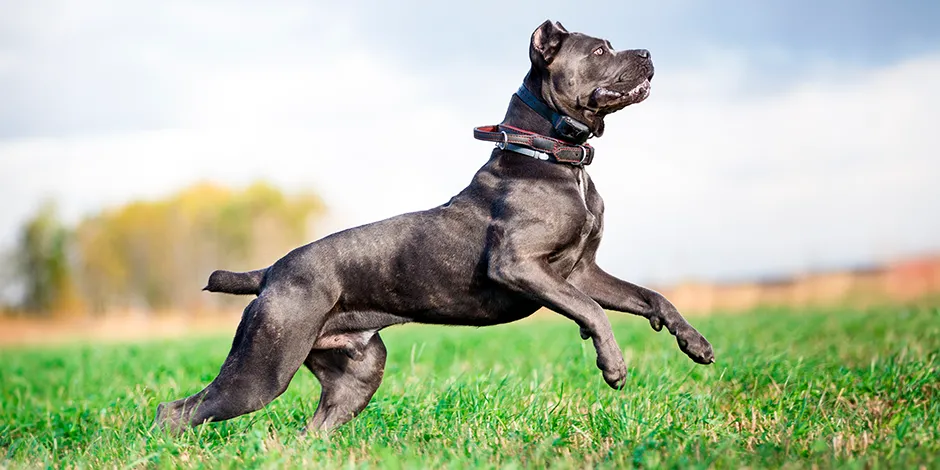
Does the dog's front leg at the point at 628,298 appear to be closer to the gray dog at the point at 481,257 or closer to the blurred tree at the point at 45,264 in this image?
the gray dog at the point at 481,257

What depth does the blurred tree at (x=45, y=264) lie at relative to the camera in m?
55.0

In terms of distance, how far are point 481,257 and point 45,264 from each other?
58494 millimetres

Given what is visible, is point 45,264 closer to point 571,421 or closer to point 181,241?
point 181,241

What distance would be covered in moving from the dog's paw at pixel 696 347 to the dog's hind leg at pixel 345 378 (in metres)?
1.82

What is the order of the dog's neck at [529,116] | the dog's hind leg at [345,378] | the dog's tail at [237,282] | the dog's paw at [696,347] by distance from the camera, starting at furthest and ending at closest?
1. the dog's hind leg at [345,378]
2. the dog's tail at [237,282]
3. the dog's neck at [529,116]
4. the dog's paw at [696,347]

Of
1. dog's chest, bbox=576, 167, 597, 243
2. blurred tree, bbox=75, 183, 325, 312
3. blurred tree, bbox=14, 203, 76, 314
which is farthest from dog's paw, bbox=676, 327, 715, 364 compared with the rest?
blurred tree, bbox=14, 203, 76, 314

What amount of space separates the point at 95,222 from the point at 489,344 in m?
56.9

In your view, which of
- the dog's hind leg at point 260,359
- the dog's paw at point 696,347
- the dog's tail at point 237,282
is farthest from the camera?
the dog's tail at point 237,282

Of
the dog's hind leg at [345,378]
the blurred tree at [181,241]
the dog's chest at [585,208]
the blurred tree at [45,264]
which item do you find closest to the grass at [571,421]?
the dog's hind leg at [345,378]

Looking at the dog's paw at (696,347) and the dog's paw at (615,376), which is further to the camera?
the dog's paw at (696,347)

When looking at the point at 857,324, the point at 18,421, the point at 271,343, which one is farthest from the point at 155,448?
the point at 857,324

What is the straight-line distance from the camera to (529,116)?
4.95 metres

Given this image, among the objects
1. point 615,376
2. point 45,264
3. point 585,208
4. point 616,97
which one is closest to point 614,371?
point 615,376

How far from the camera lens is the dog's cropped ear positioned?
195 inches
